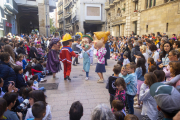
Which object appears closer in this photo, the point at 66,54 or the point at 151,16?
the point at 66,54

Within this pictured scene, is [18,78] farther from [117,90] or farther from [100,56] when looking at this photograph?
[100,56]

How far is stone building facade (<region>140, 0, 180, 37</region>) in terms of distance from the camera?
12.5 metres

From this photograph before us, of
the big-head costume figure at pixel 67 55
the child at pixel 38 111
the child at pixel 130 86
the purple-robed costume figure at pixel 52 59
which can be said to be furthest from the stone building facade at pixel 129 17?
the child at pixel 38 111

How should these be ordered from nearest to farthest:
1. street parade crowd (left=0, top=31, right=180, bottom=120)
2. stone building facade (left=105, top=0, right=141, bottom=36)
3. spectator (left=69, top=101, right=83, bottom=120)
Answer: street parade crowd (left=0, top=31, right=180, bottom=120), spectator (left=69, top=101, right=83, bottom=120), stone building facade (left=105, top=0, right=141, bottom=36)

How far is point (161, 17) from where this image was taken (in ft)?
46.9

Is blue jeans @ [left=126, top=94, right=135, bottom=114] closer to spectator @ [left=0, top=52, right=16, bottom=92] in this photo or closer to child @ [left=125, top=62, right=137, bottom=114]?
child @ [left=125, top=62, right=137, bottom=114]

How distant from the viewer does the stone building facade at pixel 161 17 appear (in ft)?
41.1

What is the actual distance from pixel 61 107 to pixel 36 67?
12.5 ft

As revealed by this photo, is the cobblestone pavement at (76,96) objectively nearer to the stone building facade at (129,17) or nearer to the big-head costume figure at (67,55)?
the big-head costume figure at (67,55)

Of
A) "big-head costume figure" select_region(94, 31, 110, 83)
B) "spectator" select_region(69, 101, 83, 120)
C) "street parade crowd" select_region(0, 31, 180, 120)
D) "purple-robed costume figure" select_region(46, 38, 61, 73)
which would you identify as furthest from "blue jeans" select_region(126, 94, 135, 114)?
"purple-robed costume figure" select_region(46, 38, 61, 73)

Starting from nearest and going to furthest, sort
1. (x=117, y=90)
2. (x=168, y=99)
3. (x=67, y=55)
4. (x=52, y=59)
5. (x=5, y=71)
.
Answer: (x=168, y=99) < (x=117, y=90) < (x=5, y=71) < (x=67, y=55) < (x=52, y=59)

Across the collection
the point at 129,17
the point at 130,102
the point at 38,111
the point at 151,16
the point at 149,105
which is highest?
the point at 129,17

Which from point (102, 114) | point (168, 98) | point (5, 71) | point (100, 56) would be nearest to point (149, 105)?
point (102, 114)

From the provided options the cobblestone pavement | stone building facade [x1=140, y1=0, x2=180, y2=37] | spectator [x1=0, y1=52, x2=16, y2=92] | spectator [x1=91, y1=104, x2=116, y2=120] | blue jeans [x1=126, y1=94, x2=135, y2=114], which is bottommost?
the cobblestone pavement
